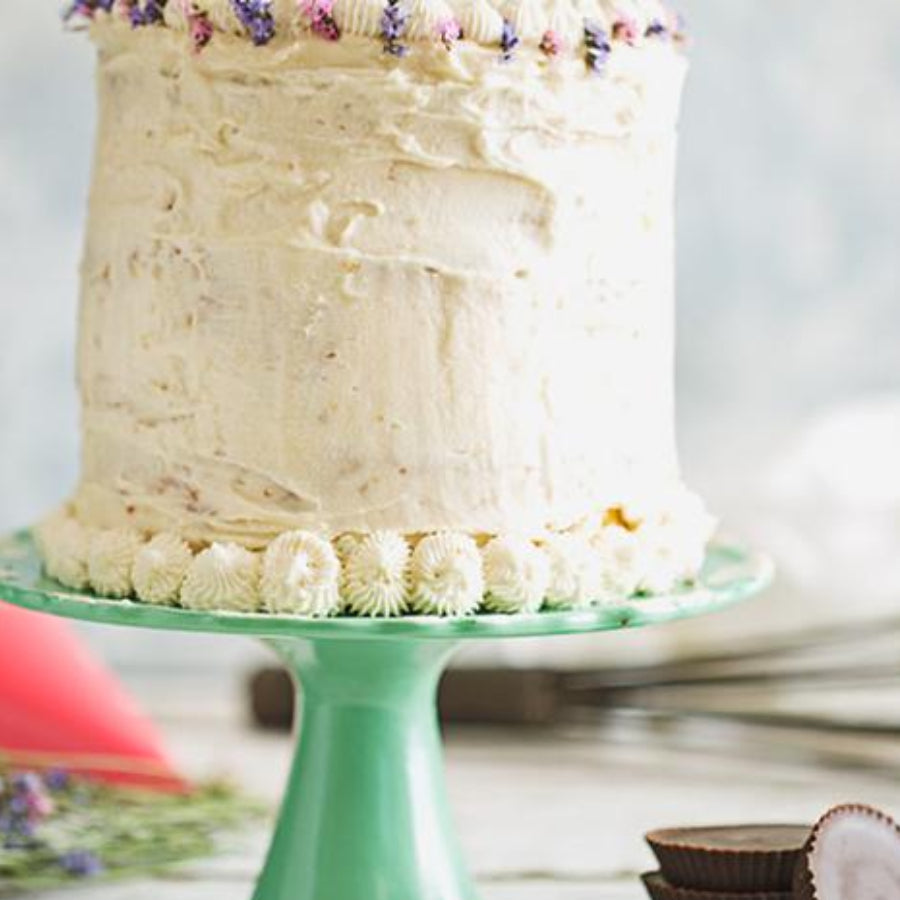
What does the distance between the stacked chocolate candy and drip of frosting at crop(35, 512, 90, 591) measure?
1.69 ft

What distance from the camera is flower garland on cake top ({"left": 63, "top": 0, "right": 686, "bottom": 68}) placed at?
1.63 metres

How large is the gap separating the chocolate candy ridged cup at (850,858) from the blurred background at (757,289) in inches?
52.4

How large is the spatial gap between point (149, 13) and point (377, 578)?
0.48 m

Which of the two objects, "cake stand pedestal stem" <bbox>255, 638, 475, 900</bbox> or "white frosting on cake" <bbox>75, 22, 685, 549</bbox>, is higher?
"white frosting on cake" <bbox>75, 22, 685, 549</bbox>

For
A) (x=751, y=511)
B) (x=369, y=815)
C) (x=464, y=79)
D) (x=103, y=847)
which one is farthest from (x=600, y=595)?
(x=751, y=511)

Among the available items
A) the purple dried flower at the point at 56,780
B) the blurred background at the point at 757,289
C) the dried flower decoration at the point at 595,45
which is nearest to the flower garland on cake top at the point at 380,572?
the dried flower decoration at the point at 595,45

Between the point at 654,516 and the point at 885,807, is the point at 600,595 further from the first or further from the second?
the point at 885,807

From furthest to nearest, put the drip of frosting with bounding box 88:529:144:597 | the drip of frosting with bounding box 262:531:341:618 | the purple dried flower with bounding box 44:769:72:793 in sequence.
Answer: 1. the purple dried flower with bounding box 44:769:72:793
2. the drip of frosting with bounding box 88:529:144:597
3. the drip of frosting with bounding box 262:531:341:618

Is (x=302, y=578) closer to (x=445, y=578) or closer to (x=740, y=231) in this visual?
(x=445, y=578)

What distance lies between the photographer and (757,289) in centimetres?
318

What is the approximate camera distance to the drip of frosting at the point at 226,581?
1.64 m

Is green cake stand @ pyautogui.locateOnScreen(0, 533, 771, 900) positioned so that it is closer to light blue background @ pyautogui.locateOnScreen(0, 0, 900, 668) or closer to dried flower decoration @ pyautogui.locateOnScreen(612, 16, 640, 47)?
dried flower decoration @ pyautogui.locateOnScreen(612, 16, 640, 47)

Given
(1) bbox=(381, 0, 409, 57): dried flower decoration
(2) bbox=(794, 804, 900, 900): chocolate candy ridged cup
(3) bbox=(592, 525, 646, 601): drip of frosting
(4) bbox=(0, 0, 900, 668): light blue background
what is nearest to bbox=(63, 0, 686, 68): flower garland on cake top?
(1) bbox=(381, 0, 409, 57): dried flower decoration

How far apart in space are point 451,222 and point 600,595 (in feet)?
1.03
